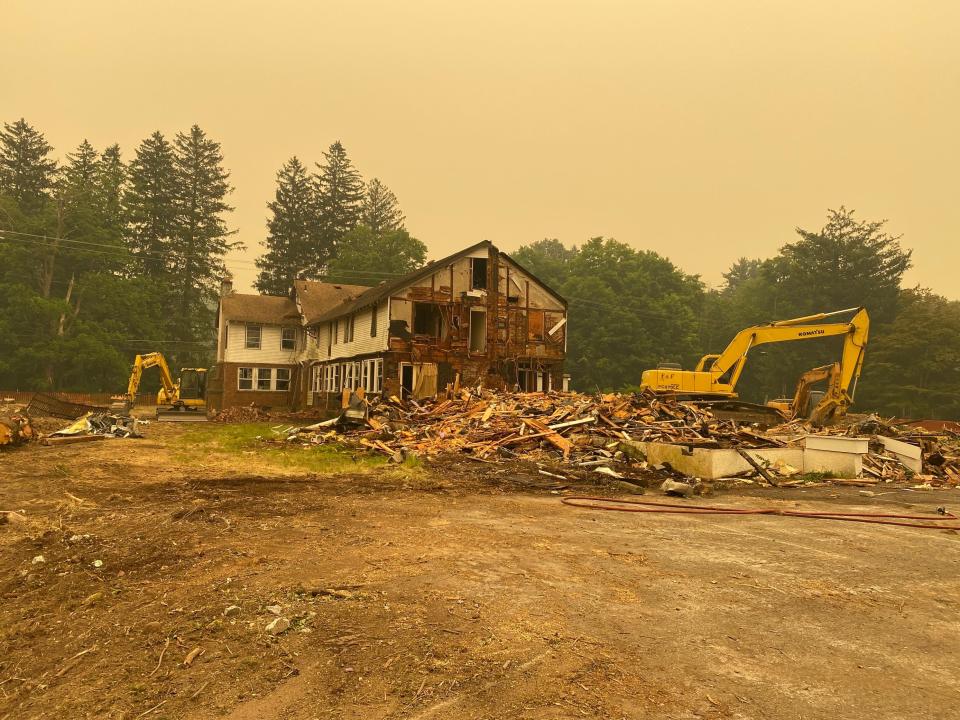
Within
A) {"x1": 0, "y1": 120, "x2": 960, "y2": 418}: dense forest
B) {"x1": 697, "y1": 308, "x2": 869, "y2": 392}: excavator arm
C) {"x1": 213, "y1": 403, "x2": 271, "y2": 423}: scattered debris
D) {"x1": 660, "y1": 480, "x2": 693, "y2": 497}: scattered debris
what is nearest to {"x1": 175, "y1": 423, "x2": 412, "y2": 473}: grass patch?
{"x1": 660, "y1": 480, "x2": 693, "y2": 497}: scattered debris

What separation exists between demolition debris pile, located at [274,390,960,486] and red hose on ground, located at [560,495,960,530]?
297 cm

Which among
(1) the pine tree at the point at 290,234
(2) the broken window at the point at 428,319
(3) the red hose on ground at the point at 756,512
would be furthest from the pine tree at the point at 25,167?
(3) the red hose on ground at the point at 756,512

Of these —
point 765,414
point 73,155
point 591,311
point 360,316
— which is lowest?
point 765,414

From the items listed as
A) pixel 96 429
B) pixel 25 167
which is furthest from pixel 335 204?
pixel 96 429

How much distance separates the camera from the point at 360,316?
30.7 meters

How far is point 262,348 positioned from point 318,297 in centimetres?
506

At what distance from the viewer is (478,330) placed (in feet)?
95.5

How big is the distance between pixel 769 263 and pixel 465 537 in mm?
70639

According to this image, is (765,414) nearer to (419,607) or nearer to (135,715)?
(419,607)

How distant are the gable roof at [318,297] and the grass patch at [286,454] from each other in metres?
17.7

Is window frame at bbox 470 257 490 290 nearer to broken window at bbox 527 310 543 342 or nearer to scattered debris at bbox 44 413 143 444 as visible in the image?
broken window at bbox 527 310 543 342

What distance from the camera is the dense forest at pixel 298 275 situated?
156 feet

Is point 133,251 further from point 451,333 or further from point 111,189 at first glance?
point 451,333

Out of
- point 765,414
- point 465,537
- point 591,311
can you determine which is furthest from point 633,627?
point 591,311
